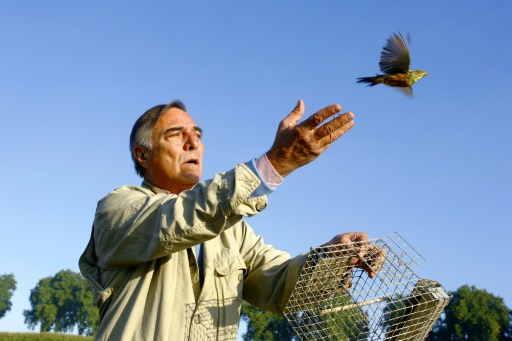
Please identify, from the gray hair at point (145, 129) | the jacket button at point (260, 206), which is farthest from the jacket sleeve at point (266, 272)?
the jacket button at point (260, 206)


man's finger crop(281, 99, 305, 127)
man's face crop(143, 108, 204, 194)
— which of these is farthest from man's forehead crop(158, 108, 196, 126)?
man's finger crop(281, 99, 305, 127)

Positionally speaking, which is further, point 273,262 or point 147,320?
point 273,262

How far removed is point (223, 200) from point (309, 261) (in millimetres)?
1285

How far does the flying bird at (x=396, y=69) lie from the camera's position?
17.9 ft

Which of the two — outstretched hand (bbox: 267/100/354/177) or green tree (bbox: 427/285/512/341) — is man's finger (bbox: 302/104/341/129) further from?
green tree (bbox: 427/285/512/341)

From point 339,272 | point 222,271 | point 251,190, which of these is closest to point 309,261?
point 339,272

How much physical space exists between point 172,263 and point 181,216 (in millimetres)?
826

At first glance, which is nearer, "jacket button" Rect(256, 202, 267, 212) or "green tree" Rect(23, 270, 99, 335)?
"jacket button" Rect(256, 202, 267, 212)

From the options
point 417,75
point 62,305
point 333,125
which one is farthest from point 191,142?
point 62,305

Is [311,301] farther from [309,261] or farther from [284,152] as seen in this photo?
[284,152]

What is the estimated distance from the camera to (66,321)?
130 m

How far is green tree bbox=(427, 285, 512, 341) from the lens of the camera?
85.8 m

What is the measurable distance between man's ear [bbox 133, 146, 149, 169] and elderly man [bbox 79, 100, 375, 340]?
0.01 m

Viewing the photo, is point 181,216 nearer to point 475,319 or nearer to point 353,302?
point 353,302
